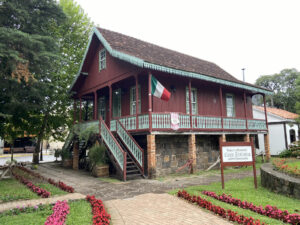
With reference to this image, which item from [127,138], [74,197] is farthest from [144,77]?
[74,197]

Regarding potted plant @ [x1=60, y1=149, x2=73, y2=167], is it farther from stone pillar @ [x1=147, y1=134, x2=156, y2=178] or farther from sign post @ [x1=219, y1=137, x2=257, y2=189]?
sign post @ [x1=219, y1=137, x2=257, y2=189]

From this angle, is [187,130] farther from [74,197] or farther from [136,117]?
[74,197]

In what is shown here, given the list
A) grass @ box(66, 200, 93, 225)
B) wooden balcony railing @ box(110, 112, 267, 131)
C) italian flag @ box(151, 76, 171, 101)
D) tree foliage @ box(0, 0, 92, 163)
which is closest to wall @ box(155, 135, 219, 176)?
wooden balcony railing @ box(110, 112, 267, 131)

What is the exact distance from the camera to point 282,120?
23.9 metres

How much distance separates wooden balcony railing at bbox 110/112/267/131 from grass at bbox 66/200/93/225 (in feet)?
18.2

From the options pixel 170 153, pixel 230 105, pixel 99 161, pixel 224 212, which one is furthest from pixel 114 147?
pixel 230 105

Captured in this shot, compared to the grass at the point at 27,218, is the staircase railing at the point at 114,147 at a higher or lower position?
higher

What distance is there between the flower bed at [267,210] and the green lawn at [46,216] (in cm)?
383

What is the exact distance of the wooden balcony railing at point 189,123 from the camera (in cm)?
1188

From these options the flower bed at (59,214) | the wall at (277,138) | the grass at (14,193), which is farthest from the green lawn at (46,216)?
the wall at (277,138)

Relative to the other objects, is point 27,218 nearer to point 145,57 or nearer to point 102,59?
point 145,57

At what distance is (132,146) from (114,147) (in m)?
0.90

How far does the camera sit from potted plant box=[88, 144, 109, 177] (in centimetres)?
1207

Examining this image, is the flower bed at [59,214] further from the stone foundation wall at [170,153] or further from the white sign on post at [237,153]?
the stone foundation wall at [170,153]
